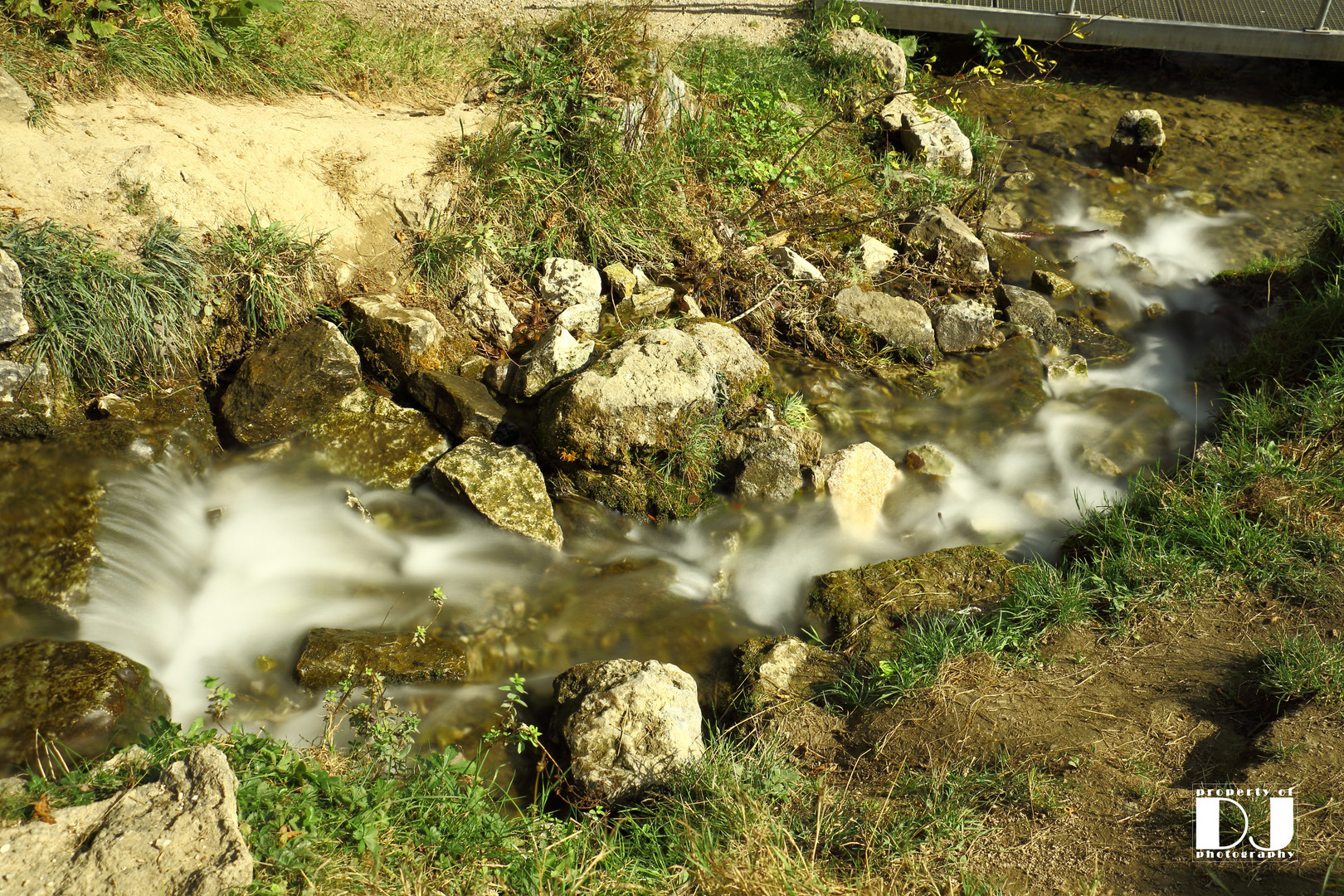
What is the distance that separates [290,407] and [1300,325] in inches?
247

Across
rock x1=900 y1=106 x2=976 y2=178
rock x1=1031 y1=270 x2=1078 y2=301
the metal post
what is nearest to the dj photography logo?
rock x1=1031 y1=270 x2=1078 y2=301

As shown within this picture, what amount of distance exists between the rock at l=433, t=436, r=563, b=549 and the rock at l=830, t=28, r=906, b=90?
5.55 m

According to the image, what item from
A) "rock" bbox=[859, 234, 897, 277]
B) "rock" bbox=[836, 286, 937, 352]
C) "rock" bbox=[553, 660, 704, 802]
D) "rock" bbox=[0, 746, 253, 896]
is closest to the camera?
"rock" bbox=[0, 746, 253, 896]

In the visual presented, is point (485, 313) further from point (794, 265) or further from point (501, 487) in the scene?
point (794, 265)

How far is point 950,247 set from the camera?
6.89 meters

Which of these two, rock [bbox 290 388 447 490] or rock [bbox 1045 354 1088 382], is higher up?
rock [bbox 290 388 447 490]

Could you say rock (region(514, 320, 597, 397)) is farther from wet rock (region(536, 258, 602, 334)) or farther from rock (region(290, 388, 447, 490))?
rock (region(290, 388, 447, 490))

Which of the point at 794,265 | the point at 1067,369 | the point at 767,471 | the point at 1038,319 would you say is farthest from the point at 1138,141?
the point at 767,471

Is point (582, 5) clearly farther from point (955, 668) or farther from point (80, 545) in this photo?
point (955, 668)

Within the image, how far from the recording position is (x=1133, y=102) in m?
9.29

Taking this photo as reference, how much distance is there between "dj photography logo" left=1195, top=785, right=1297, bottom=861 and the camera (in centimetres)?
282

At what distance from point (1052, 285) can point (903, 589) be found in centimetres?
379

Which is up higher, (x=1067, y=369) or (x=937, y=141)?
(x=937, y=141)

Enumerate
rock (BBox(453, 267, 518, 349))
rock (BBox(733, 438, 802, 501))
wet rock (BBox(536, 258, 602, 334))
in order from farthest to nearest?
1. wet rock (BBox(536, 258, 602, 334))
2. rock (BBox(453, 267, 518, 349))
3. rock (BBox(733, 438, 802, 501))
